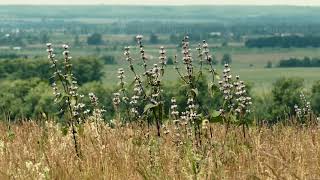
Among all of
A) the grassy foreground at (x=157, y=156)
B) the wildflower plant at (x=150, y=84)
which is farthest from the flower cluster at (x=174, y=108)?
the grassy foreground at (x=157, y=156)

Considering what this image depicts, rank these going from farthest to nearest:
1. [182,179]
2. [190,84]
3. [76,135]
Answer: [76,135] < [190,84] < [182,179]

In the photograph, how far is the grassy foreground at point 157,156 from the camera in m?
5.93

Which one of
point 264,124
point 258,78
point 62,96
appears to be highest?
point 62,96

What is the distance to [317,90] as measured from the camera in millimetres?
89750

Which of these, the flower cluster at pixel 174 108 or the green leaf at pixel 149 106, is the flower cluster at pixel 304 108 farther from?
the green leaf at pixel 149 106

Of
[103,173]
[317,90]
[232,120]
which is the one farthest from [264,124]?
[317,90]

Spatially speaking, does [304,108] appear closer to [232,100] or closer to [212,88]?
[232,100]

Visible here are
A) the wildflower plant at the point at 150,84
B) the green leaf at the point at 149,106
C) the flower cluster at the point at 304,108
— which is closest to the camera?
the green leaf at the point at 149,106

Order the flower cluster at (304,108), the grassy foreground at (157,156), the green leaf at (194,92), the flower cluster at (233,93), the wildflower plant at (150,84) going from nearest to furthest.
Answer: the grassy foreground at (157,156), the green leaf at (194,92), the wildflower plant at (150,84), the flower cluster at (233,93), the flower cluster at (304,108)

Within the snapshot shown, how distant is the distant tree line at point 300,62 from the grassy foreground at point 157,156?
7012 inches

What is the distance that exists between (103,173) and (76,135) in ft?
5.14

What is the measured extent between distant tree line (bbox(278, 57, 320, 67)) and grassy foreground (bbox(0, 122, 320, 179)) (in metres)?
178

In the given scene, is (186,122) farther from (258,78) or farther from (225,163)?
(258,78)

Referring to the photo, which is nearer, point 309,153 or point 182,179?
point 182,179
